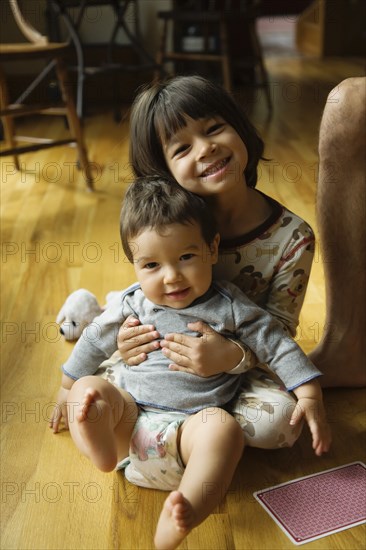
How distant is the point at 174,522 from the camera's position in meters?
0.85

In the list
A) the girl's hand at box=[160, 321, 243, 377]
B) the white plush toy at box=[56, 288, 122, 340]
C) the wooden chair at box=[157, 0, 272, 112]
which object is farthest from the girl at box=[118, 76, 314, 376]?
the wooden chair at box=[157, 0, 272, 112]

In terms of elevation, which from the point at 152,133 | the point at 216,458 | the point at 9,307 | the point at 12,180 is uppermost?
the point at 152,133

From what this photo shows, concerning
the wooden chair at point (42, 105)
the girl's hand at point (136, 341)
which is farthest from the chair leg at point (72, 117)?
the girl's hand at point (136, 341)

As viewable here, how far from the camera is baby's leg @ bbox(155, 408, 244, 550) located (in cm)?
85

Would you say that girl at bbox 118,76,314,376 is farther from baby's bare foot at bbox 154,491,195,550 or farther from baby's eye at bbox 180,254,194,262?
baby's bare foot at bbox 154,491,195,550

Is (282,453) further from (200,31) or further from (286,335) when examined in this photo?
(200,31)

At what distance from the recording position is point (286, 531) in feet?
3.09

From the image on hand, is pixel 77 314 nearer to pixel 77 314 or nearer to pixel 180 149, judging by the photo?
pixel 77 314

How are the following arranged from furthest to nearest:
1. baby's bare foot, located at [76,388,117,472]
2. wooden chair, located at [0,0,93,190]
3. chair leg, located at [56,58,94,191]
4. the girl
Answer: chair leg, located at [56,58,94,191], wooden chair, located at [0,0,93,190], the girl, baby's bare foot, located at [76,388,117,472]

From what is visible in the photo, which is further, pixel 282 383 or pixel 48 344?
pixel 48 344

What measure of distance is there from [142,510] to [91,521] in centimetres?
7

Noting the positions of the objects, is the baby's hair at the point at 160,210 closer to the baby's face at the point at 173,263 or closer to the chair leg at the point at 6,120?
the baby's face at the point at 173,263

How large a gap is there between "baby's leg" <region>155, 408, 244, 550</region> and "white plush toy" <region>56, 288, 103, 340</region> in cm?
52

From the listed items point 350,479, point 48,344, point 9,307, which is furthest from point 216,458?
point 9,307
